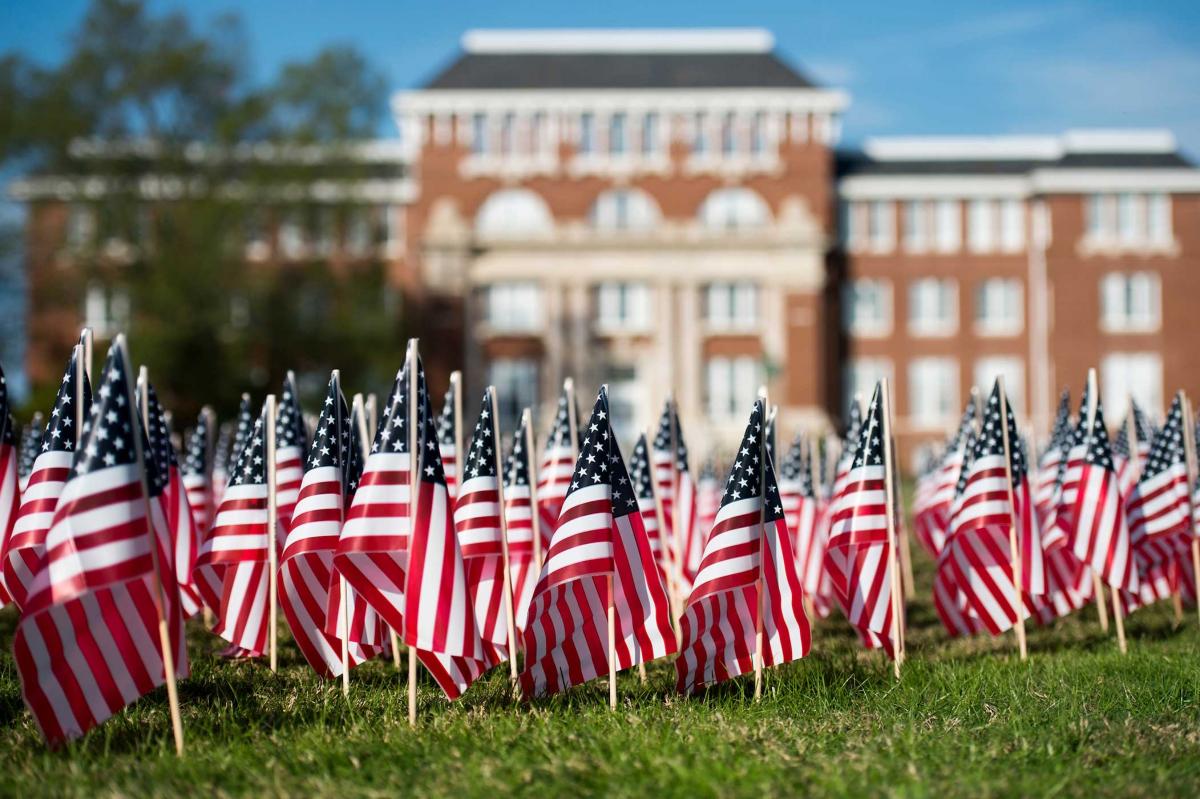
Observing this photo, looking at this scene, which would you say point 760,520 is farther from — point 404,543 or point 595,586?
point 404,543

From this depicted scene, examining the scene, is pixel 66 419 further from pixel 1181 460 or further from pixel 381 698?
pixel 1181 460

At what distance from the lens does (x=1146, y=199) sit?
162 ft

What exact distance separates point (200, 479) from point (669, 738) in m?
8.92

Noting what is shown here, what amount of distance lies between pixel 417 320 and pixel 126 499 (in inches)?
1555

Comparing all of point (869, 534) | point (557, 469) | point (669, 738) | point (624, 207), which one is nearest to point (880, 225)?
point (624, 207)

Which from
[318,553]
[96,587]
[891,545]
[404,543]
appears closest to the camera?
[96,587]

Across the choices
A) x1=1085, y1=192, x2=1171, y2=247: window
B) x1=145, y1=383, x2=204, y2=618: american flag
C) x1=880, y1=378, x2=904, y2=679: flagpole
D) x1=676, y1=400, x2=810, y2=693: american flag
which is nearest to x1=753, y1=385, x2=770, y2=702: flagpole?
x1=676, y1=400, x2=810, y2=693: american flag

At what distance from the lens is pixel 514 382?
1849 inches

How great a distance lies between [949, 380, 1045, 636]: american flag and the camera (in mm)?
10914

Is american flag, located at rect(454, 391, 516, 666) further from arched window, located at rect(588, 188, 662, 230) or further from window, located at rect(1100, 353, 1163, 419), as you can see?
window, located at rect(1100, 353, 1163, 419)

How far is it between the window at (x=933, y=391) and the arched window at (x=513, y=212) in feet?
49.1

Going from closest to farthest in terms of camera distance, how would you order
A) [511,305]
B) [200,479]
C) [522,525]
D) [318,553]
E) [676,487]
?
1. [318,553]
2. [522,525]
3. [676,487]
4. [200,479]
5. [511,305]

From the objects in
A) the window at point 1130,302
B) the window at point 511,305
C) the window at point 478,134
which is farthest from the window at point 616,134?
the window at point 1130,302

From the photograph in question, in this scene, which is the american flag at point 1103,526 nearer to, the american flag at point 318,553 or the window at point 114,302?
the american flag at point 318,553
